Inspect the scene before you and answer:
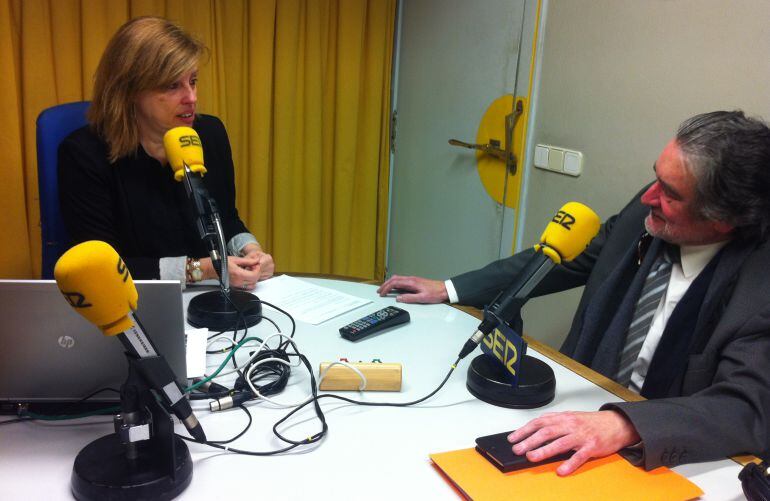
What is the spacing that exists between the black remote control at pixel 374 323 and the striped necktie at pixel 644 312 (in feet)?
1.72

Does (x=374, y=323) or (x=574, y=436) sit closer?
(x=574, y=436)

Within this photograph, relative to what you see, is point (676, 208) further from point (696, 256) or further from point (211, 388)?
point (211, 388)

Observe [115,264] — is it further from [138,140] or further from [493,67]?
[493,67]

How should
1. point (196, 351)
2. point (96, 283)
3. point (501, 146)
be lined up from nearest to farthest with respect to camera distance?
1. point (96, 283)
2. point (196, 351)
3. point (501, 146)

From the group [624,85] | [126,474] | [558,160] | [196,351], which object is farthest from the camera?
[558,160]

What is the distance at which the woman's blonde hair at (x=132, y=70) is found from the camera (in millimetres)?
1720

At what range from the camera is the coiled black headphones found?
35.3 inches

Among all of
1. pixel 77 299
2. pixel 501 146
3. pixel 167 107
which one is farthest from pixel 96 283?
pixel 501 146

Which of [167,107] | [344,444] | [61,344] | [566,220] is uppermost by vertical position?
[167,107]

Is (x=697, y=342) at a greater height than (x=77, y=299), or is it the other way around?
(x=77, y=299)

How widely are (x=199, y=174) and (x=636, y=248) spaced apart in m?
1.04

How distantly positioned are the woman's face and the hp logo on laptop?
0.93 metres

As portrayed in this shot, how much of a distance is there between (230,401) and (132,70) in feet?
3.43

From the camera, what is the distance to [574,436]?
1.03 meters
